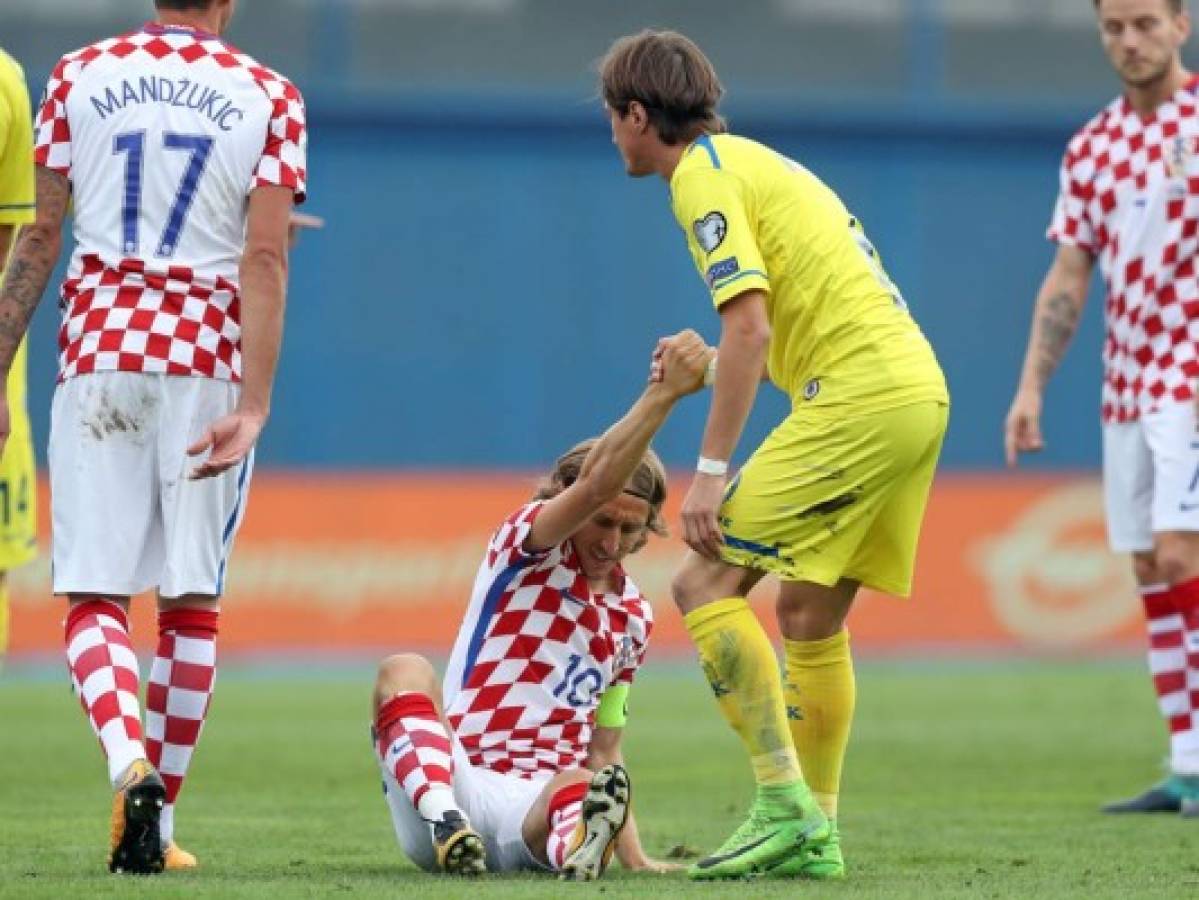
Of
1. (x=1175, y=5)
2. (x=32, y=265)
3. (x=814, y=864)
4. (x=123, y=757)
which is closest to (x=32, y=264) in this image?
(x=32, y=265)

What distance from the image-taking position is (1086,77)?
2561cm

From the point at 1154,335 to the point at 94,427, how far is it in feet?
12.9

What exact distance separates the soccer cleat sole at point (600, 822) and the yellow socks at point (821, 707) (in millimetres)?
702

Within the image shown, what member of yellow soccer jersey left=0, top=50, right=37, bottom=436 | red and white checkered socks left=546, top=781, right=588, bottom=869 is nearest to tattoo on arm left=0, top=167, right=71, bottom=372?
yellow soccer jersey left=0, top=50, right=37, bottom=436

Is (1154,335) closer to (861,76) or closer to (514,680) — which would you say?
(514,680)

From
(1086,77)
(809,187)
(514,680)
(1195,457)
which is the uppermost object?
(1086,77)

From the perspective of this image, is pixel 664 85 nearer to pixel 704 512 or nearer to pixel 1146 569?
pixel 704 512

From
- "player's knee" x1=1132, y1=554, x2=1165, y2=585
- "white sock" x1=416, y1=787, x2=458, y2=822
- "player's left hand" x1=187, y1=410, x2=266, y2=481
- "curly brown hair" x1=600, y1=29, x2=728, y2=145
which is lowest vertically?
"white sock" x1=416, y1=787, x2=458, y2=822

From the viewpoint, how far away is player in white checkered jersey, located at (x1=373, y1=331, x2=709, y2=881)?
19.4ft

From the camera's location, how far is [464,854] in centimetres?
579

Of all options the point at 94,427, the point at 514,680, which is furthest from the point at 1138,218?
the point at 94,427

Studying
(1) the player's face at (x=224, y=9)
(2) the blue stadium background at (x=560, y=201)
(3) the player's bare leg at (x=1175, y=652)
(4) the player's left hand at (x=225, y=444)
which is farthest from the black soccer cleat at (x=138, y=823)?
(2) the blue stadium background at (x=560, y=201)

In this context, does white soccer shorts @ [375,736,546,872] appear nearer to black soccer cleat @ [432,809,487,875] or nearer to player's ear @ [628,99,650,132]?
→ black soccer cleat @ [432,809,487,875]

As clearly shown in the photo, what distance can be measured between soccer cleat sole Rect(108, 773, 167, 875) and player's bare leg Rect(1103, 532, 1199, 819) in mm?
3558
